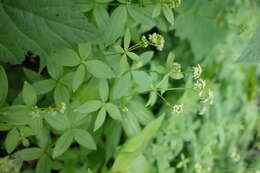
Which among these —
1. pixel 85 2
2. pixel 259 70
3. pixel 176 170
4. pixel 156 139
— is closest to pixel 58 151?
pixel 85 2

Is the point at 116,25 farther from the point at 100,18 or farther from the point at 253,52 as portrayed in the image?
the point at 253,52

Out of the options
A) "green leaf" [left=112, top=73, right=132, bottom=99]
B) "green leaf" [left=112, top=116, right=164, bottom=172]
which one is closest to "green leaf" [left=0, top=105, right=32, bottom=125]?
"green leaf" [left=112, top=73, right=132, bottom=99]

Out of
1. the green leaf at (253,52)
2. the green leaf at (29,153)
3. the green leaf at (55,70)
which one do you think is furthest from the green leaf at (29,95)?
the green leaf at (253,52)

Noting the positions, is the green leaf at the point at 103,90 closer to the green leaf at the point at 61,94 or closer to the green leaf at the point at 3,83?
the green leaf at the point at 61,94

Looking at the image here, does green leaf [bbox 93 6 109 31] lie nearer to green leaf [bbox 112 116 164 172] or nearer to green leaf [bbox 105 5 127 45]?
green leaf [bbox 105 5 127 45]

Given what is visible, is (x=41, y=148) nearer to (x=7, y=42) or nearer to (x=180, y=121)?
(x=7, y=42)

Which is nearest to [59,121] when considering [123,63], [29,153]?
[29,153]

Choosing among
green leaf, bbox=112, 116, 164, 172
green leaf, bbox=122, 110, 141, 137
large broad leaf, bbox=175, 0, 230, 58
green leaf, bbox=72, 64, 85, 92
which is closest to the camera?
green leaf, bbox=72, 64, 85, 92
